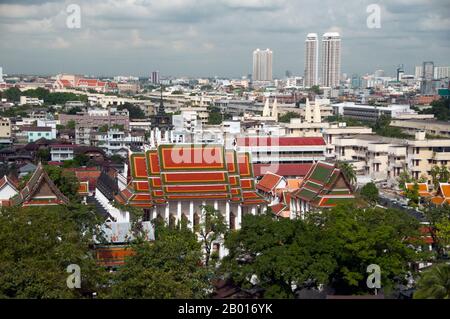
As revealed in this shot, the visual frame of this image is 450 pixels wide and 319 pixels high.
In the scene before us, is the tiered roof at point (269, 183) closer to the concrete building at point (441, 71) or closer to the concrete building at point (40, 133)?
the concrete building at point (40, 133)

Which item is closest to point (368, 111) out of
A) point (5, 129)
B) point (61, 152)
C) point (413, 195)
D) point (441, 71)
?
point (5, 129)

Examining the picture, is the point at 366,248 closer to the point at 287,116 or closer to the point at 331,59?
the point at 287,116

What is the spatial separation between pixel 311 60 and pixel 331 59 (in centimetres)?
494

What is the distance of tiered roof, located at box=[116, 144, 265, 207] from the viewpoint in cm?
2142

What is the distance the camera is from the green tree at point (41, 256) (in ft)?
43.6

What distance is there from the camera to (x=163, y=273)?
13.8 meters

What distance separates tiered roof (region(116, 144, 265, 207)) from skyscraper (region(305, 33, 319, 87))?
83.3m

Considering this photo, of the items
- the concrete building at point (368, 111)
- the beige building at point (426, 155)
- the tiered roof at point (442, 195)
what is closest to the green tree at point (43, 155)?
the beige building at point (426, 155)

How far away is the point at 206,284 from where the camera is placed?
1489cm

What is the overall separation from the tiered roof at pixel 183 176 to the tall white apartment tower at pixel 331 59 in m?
77.0

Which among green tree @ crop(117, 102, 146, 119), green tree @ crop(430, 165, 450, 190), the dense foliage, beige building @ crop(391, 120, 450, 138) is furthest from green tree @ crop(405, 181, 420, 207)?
green tree @ crop(117, 102, 146, 119)

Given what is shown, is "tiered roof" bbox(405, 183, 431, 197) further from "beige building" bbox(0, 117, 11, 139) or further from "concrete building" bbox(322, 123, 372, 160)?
"beige building" bbox(0, 117, 11, 139)
